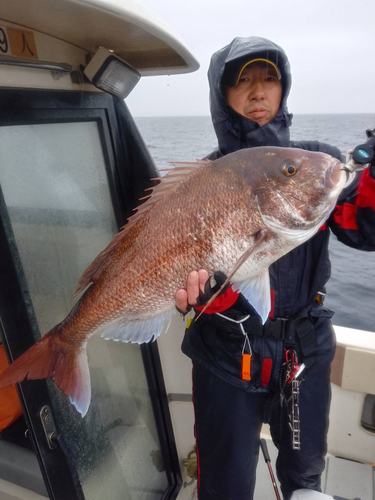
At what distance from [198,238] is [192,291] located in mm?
242

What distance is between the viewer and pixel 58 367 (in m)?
1.62

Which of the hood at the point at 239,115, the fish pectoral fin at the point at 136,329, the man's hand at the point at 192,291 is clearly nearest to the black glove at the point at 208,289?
the man's hand at the point at 192,291

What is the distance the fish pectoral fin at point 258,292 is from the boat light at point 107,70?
1325 millimetres

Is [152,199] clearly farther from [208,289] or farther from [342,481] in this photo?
[342,481]

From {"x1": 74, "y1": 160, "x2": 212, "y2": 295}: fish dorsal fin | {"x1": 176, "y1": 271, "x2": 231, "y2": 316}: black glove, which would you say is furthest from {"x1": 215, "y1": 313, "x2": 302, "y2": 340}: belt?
{"x1": 74, "y1": 160, "x2": 212, "y2": 295}: fish dorsal fin

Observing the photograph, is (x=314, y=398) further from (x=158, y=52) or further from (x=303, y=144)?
(x=158, y=52)

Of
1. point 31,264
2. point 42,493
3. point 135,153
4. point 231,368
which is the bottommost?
point 42,493

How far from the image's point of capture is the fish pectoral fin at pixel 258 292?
1.73 m

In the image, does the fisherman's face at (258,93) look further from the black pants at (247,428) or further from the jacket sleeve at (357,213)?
the black pants at (247,428)

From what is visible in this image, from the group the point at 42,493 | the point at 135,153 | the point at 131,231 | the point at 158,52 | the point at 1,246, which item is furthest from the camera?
the point at 135,153

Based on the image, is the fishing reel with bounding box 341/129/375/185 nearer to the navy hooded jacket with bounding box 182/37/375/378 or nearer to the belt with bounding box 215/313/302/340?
the navy hooded jacket with bounding box 182/37/375/378

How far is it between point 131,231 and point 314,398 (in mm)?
1443

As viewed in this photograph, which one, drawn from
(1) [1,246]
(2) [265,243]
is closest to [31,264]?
(1) [1,246]

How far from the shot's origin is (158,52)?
2.09 m
